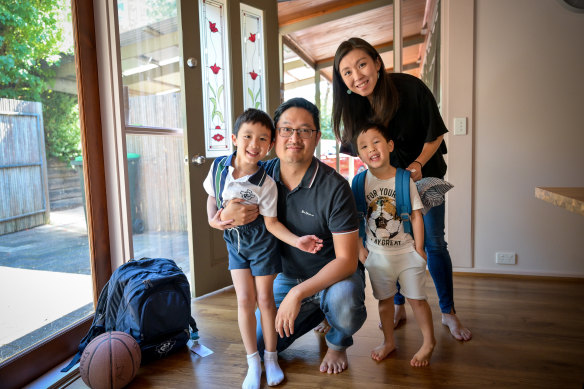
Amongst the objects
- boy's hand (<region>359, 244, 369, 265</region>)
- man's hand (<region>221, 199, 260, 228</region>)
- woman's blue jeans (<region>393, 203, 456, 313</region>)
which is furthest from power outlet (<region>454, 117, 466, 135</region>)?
man's hand (<region>221, 199, 260, 228</region>)

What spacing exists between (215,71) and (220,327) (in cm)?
163

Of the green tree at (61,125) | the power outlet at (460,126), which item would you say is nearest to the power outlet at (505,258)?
the power outlet at (460,126)

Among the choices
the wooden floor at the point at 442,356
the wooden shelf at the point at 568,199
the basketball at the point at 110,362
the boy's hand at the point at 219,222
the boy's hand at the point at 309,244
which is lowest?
the wooden floor at the point at 442,356

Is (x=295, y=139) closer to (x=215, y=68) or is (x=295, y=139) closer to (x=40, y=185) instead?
(x=40, y=185)

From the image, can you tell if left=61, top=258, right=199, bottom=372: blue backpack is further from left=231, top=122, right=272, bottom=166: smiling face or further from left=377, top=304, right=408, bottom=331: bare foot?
left=377, top=304, right=408, bottom=331: bare foot

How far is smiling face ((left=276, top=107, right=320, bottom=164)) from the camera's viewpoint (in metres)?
1.46

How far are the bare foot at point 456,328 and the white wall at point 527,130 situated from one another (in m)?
1.10

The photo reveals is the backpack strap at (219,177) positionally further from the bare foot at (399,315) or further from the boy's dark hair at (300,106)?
the bare foot at (399,315)

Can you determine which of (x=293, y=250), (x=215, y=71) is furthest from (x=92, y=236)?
(x=215, y=71)

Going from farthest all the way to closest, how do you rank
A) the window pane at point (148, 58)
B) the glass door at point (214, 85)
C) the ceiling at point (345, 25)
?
the ceiling at point (345, 25)
the glass door at point (214, 85)
the window pane at point (148, 58)

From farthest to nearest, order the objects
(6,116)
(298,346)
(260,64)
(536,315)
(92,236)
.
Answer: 1. (260,64)
2. (536,315)
3. (92,236)
4. (298,346)
5. (6,116)

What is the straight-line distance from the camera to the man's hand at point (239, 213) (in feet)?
4.96

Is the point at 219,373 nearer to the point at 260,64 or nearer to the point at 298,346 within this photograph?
the point at 298,346

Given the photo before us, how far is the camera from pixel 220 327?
2.08m
